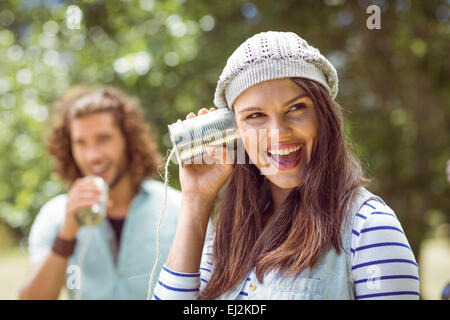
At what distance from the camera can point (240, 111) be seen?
1291 millimetres

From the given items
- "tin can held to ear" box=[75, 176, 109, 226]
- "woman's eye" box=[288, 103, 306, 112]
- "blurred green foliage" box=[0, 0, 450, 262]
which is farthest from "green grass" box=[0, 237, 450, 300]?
"woman's eye" box=[288, 103, 306, 112]

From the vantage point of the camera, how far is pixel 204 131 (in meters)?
1.34

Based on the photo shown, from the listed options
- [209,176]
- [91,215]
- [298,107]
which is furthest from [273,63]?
[91,215]

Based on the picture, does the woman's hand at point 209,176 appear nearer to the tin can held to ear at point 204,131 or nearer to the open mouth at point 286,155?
the tin can held to ear at point 204,131

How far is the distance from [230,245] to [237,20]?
1658 mm

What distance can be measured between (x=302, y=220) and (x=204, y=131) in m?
0.36

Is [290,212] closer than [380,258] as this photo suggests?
No

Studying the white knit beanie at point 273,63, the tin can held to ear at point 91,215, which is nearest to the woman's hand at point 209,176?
the white knit beanie at point 273,63

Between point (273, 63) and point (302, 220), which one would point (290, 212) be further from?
point (273, 63)

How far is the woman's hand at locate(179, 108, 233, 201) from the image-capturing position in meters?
1.40

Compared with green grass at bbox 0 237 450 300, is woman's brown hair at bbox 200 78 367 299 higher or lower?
lower

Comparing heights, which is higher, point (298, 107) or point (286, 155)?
point (298, 107)

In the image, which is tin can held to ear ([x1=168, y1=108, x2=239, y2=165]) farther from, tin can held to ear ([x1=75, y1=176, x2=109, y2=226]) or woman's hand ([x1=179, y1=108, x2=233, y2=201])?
tin can held to ear ([x1=75, y1=176, x2=109, y2=226])

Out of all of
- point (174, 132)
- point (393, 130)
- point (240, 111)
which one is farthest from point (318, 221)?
point (393, 130)
